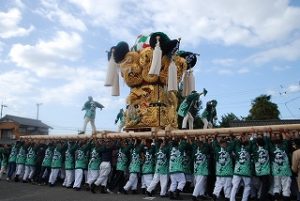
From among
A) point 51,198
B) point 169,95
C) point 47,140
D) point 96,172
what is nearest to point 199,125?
point 169,95

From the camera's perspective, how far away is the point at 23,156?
15375mm

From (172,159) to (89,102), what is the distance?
21.6 ft

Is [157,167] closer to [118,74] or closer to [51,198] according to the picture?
[51,198]

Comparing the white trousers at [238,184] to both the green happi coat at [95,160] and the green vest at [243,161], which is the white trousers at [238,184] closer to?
the green vest at [243,161]

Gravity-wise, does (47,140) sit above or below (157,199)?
above

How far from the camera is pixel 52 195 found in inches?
448

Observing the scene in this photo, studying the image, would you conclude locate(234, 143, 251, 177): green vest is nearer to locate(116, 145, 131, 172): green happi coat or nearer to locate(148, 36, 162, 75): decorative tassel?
locate(116, 145, 131, 172): green happi coat

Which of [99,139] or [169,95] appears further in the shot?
[169,95]

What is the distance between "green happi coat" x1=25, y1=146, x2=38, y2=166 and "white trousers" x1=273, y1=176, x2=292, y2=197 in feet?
29.5

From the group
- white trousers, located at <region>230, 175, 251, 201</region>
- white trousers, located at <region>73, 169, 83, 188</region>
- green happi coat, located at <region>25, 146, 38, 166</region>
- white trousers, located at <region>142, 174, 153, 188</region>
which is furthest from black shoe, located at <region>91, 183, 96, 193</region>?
white trousers, located at <region>230, 175, 251, 201</region>

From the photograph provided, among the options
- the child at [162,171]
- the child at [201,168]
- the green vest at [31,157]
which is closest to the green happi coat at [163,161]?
the child at [162,171]

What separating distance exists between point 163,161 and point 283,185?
10.8 ft

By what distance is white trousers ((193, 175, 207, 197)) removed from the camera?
402 inches

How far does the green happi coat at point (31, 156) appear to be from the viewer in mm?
14797
